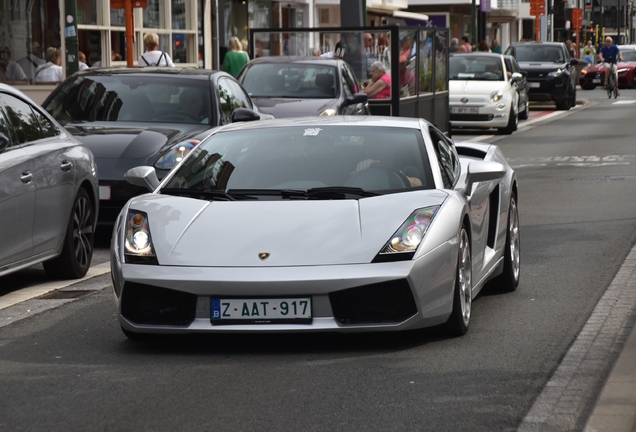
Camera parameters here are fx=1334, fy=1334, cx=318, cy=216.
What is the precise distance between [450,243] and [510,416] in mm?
1509

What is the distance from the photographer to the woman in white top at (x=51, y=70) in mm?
23281

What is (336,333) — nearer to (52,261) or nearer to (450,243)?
(450,243)

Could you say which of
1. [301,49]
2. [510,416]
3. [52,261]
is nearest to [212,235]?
[510,416]

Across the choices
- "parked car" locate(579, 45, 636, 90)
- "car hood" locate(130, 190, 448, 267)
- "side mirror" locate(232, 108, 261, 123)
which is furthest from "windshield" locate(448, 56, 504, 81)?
"parked car" locate(579, 45, 636, 90)

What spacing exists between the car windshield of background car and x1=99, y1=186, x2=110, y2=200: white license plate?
87.9 feet

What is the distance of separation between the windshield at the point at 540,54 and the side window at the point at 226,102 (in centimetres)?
2436

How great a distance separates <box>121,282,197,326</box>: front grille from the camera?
647 cm

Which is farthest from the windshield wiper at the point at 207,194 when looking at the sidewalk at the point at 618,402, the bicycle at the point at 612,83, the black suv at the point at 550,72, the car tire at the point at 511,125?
the bicycle at the point at 612,83

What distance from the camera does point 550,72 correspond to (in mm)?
35406

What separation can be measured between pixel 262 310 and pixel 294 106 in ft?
35.3

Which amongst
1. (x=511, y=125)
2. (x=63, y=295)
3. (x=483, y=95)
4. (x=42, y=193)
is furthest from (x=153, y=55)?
(x=63, y=295)

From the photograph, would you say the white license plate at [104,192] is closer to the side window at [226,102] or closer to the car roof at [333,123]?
the side window at [226,102]

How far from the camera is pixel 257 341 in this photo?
6.88m

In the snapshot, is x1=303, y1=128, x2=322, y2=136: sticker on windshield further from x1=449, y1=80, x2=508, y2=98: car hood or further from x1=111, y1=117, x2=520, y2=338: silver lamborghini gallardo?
x1=449, y1=80, x2=508, y2=98: car hood
